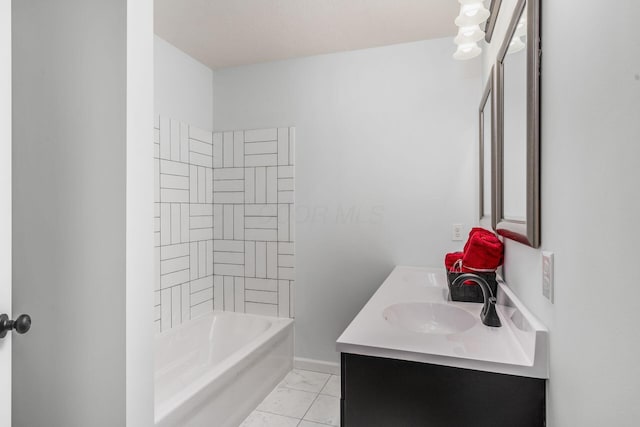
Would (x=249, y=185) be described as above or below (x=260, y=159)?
below

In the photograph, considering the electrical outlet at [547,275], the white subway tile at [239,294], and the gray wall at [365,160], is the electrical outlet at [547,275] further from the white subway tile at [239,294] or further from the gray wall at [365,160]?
the white subway tile at [239,294]

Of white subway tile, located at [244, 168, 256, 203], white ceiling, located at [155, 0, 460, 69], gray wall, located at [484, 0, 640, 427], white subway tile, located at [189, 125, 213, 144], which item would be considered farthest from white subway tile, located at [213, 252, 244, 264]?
gray wall, located at [484, 0, 640, 427]

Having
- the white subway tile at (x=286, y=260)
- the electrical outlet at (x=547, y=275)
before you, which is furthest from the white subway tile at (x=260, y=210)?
the electrical outlet at (x=547, y=275)

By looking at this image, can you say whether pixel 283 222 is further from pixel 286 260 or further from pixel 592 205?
pixel 592 205

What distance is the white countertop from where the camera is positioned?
0.91 metres

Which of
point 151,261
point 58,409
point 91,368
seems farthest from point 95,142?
point 58,409

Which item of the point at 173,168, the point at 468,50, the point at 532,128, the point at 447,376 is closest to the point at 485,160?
the point at 468,50

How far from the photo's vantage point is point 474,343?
3.49 feet

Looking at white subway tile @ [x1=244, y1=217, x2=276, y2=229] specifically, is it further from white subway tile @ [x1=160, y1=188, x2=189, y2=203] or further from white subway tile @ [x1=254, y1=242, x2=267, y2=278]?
white subway tile @ [x1=160, y1=188, x2=189, y2=203]

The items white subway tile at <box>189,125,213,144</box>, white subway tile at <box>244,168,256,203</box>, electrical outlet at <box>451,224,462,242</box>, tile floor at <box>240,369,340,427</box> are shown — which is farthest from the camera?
white subway tile at <box>244,168,256,203</box>

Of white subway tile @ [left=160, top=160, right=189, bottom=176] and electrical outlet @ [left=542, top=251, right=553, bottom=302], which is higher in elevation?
white subway tile @ [left=160, top=160, right=189, bottom=176]

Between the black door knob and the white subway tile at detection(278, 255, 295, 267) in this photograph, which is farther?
the white subway tile at detection(278, 255, 295, 267)

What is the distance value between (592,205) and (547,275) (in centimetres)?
32
